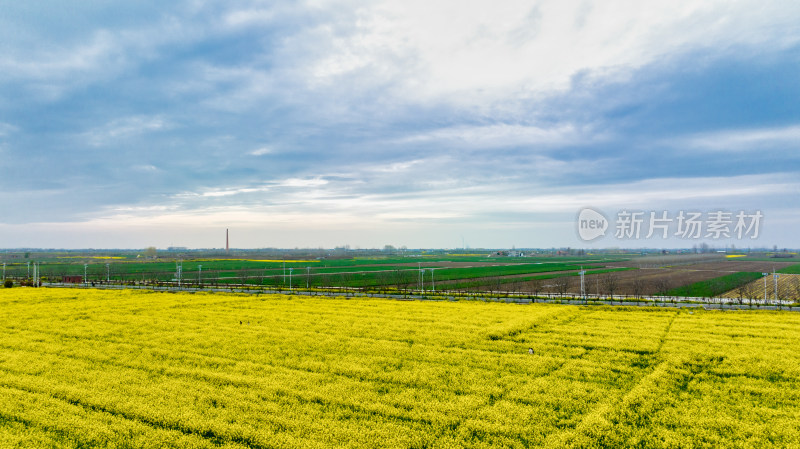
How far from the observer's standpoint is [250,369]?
1291 cm

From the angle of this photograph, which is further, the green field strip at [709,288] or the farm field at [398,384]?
the green field strip at [709,288]

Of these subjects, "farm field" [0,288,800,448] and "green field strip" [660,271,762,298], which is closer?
"farm field" [0,288,800,448]

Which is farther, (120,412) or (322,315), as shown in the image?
(322,315)

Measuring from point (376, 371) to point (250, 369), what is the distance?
12.0ft

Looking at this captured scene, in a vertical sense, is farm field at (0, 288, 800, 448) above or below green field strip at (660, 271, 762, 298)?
above

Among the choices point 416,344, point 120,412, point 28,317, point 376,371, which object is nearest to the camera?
point 120,412

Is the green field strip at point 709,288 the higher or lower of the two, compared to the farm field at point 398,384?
lower

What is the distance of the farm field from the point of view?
8.67 m

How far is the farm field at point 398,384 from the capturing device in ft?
28.5

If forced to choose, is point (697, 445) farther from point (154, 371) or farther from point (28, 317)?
point (28, 317)

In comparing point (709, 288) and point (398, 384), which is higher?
point (398, 384)

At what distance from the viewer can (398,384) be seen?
11.7 m

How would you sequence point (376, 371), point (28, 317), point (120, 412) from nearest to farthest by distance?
point (120, 412), point (376, 371), point (28, 317)

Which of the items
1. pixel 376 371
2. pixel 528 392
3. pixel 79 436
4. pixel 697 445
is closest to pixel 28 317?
pixel 79 436
